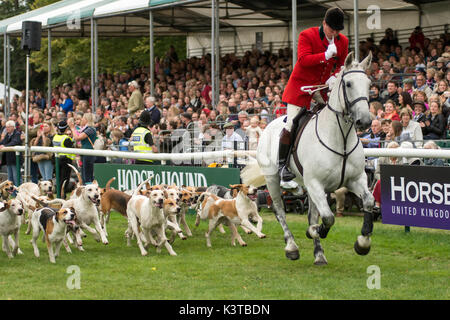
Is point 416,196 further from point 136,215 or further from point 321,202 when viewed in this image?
point 136,215

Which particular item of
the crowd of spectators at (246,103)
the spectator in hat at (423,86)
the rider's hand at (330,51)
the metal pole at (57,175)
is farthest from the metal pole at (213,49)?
the rider's hand at (330,51)

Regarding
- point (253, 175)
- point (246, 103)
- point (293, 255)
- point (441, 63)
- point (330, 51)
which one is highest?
point (441, 63)

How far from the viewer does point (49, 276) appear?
29.3ft

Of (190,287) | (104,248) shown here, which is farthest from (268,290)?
(104,248)

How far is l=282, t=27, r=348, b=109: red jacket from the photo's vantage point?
29.3ft

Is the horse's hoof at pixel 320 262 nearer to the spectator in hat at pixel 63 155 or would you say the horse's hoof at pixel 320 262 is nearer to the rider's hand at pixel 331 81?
the rider's hand at pixel 331 81

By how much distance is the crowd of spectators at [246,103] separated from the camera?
14.2 metres

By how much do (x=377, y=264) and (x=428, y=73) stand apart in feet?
27.2

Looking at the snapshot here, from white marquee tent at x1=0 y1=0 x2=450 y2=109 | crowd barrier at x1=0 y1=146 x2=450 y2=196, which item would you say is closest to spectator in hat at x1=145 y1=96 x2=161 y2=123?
crowd barrier at x1=0 y1=146 x2=450 y2=196

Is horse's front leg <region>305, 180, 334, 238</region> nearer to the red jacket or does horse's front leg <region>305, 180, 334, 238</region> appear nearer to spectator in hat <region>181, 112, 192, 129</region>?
the red jacket

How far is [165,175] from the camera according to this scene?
576 inches

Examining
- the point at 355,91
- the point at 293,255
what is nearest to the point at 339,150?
the point at 355,91

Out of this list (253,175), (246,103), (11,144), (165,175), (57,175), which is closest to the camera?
(253,175)

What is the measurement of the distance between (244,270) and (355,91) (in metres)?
2.57
